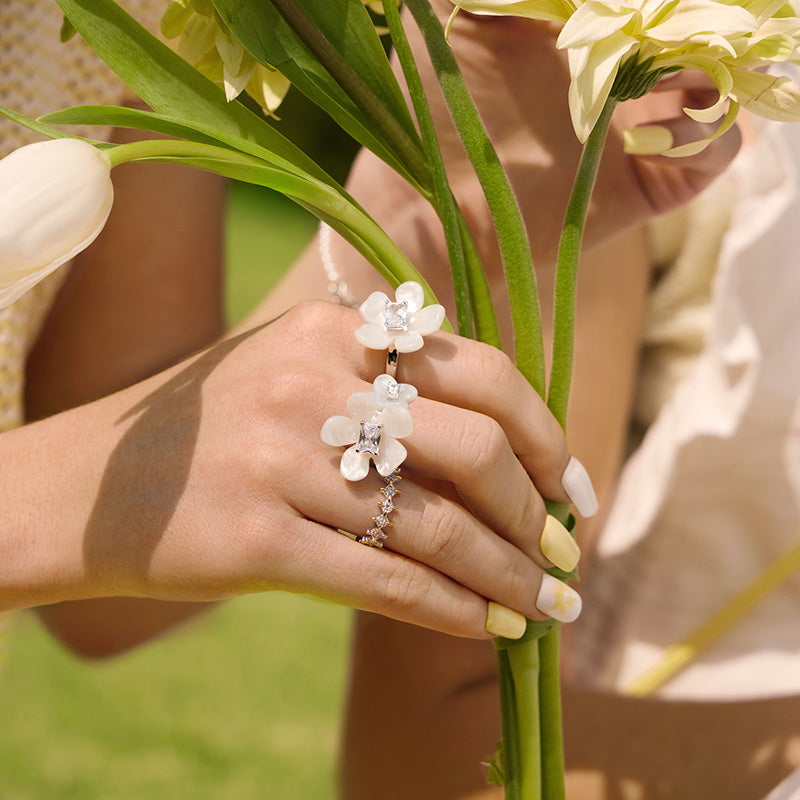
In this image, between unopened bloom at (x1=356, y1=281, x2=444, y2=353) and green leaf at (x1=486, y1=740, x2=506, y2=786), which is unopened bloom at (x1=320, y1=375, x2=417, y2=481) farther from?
green leaf at (x1=486, y1=740, x2=506, y2=786)

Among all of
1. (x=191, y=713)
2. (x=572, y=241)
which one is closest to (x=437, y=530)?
(x=572, y=241)

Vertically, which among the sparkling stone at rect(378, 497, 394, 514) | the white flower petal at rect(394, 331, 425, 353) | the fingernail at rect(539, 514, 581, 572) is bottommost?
the fingernail at rect(539, 514, 581, 572)

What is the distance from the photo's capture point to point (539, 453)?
0.32 metres

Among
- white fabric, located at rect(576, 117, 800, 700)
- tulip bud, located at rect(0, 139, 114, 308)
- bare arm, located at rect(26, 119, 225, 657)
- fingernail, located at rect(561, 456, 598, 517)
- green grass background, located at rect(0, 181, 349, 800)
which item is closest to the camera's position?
tulip bud, located at rect(0, 139, 114, 308)

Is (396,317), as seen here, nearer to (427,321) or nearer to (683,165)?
(427,321)

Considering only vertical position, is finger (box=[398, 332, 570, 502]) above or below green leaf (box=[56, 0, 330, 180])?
below

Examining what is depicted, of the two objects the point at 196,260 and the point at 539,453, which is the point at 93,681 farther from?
the point at 539,453

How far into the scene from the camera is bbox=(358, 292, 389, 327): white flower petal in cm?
29

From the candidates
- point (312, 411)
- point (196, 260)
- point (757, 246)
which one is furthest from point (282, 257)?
point (312, 411)

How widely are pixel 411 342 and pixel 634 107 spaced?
9.2 inches

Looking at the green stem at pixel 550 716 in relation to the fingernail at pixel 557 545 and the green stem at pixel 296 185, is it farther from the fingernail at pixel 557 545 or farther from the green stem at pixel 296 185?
the green stem at pixel 296 185

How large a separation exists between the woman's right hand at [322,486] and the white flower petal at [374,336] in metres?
0.02

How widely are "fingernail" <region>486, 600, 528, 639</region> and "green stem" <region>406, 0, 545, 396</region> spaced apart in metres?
0.10

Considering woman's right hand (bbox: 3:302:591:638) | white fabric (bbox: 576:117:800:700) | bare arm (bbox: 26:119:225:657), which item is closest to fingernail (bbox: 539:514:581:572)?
woman's right hand (bbox: 3:302:591:638)
